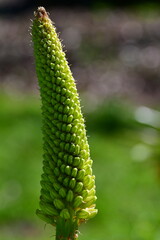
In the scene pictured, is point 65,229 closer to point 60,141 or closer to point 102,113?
point 60,141

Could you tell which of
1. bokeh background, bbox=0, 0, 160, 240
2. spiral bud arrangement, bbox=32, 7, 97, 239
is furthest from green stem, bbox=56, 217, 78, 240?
bokeh background, bbox=0, 0, 160, 240

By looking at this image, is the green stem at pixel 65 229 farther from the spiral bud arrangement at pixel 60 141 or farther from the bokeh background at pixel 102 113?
the bokeh background at pixel 102 113

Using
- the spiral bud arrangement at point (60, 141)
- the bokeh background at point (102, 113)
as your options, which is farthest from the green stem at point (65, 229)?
the bokeh background at point (102, 113)

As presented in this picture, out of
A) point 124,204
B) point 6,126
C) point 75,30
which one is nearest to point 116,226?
point 124,204

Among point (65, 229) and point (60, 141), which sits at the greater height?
point (60, 141)

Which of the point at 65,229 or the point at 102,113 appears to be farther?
the point at 102,113

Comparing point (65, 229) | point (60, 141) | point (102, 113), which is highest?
point (102, 113)

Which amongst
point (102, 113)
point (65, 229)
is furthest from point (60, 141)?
point (102, 113)
